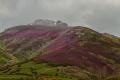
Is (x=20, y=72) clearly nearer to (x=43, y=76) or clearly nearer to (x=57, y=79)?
(x=43, y=76)

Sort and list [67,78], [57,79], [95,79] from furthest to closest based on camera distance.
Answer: [95,79]
[67,78]
[57,79]

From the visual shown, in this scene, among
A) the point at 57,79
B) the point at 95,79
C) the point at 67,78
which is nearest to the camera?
the point at 57,79

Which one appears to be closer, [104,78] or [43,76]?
[43,76]

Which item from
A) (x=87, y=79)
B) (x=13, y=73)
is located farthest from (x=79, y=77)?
(x=13, y=73)

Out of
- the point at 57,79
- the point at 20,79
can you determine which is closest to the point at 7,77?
the point at 20,79

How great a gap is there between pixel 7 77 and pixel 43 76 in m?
19.2

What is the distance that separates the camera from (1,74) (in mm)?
198875

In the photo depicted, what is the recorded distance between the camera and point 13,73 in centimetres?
19800

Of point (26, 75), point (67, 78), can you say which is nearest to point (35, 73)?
point (26, 75)

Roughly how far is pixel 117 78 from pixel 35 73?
A: 46.0 meters

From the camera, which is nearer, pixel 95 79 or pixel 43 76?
pixel 43 76

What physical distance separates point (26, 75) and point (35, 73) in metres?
8.10

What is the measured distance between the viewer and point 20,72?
648 ft

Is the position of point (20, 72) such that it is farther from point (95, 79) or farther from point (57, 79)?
point (95, 79)
